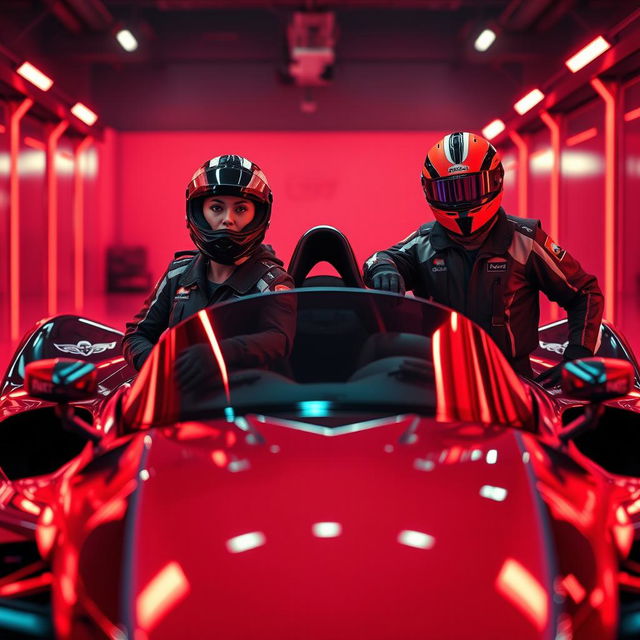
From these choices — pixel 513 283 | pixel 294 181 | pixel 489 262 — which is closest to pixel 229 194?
pixel 489 262

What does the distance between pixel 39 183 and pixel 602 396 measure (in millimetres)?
15558

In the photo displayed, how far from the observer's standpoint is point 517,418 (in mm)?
1751

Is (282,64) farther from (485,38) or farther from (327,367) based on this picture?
(327,367)

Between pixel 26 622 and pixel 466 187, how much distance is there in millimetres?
2378

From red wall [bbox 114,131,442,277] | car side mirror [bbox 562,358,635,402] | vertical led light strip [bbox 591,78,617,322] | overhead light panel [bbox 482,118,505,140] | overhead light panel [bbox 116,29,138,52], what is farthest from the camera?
red wall [bbox 114,131,442,277]

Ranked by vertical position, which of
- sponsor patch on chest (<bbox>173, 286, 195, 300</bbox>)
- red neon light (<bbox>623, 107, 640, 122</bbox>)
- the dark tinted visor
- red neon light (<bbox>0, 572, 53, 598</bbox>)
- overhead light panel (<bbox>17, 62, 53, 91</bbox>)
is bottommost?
red neon light (<bbox>0, 572, 53, 598</bbox>)

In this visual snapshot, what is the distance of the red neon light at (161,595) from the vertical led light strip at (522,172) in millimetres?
15088

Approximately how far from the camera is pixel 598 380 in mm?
1670

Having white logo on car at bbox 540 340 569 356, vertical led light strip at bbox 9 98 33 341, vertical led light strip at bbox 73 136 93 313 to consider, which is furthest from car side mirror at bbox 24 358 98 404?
vertical led light strip at bbox 73 136 93 313

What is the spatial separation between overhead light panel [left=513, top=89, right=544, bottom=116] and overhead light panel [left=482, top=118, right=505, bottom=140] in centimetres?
175

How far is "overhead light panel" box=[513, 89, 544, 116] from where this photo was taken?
12485 millimetres

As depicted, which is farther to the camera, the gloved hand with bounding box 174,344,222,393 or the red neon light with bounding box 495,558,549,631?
the gloved hand with bounding box 174,344,222,393

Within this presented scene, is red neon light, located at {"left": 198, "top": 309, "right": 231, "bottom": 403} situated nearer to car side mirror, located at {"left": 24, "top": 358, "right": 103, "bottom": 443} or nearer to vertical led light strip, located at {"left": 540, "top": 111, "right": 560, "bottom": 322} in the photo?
car side mirror, located at {"left": 24, "top": 358, "right": 103, "bottom": 443}

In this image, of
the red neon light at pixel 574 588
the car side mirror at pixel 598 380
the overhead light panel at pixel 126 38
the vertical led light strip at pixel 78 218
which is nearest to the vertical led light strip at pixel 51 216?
the overhead light panel at pixel 126 38
